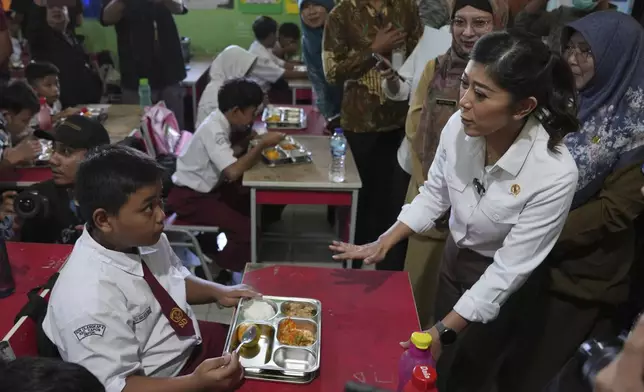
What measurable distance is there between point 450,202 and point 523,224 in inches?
13.9

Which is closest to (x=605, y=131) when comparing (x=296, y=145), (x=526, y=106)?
(x=526, y=106)

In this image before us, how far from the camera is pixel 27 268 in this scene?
170 centimetres

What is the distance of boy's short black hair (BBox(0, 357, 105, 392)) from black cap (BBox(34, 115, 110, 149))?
4.81 feet

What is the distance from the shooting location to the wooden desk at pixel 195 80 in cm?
504

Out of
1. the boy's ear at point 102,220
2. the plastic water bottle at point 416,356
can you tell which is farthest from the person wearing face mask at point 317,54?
the plastic water bottle at point 416,356

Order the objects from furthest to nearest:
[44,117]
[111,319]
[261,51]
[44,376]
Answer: [261,51]
[44,117]
[111,319]
[44,376]

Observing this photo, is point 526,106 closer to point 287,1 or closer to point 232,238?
point 232,238

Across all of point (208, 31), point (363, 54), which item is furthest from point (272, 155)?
point (208, 31)

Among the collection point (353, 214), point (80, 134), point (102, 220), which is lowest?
point (353, 214)

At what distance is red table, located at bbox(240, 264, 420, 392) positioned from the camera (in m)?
1.36

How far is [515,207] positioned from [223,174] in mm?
1798

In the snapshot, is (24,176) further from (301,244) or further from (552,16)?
(552,16)

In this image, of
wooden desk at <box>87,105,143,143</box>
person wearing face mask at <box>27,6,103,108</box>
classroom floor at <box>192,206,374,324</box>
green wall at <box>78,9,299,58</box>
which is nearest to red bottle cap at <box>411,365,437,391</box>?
classroom floor at <box>192,206,374,324</box>

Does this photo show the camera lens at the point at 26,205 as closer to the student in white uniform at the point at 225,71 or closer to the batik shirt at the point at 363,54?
the batik shirt at the point at 363,54
